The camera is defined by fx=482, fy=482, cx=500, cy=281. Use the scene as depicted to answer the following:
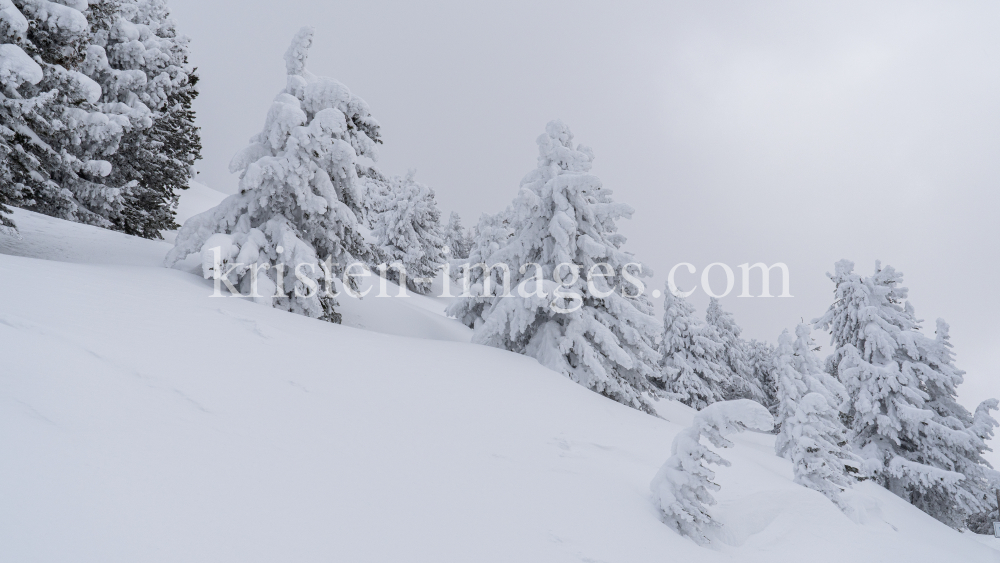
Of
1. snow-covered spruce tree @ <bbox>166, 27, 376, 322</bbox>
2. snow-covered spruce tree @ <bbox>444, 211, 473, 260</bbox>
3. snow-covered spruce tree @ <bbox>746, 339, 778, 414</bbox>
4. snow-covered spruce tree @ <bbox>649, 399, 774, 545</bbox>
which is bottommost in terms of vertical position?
snow-covered spruce tree @ <bbox>746, 339, 778, 414</bbox>

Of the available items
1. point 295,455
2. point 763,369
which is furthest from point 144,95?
point 763,369

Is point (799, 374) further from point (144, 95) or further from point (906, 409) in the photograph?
point (144, 95)

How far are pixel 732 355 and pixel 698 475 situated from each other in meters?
34.8

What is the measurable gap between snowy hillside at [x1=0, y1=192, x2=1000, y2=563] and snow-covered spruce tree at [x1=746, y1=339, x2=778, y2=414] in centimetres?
3422

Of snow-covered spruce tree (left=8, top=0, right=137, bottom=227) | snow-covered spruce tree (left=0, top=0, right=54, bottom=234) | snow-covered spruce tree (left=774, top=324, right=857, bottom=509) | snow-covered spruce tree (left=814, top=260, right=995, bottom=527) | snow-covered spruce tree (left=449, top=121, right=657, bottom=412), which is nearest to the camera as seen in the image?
snow-covered spruce tree (left=0, top=0, right=54, bottom=234)

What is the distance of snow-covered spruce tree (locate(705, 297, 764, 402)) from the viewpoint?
3556 centimetres

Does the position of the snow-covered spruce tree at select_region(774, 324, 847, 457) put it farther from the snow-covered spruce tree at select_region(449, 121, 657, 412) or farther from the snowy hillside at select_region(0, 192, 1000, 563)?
the snowy hillside at select_region(0, 192, 1000, 563)

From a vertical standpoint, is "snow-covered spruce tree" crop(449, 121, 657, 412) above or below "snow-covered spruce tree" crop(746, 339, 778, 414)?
above

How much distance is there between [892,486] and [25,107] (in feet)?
92.6

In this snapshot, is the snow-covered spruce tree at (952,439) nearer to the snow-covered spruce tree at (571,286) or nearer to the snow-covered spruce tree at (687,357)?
the snow-covered spruce tree at (687,357)

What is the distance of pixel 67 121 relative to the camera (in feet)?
37.7

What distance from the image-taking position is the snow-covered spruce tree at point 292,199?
35.3 ft

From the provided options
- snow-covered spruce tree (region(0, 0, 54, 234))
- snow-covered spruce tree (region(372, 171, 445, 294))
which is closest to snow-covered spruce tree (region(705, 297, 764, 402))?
snow-covered spruce tree (region(372, 171, 445, 294))

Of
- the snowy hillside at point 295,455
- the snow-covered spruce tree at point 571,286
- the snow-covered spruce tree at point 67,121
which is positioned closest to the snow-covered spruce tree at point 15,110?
the snow-covered spruce tree at point 67,121
